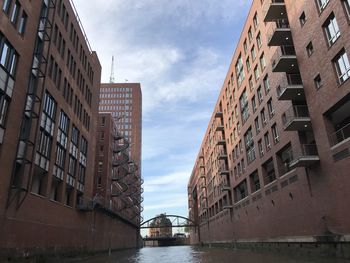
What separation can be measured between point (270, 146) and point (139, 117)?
10653 centimetres

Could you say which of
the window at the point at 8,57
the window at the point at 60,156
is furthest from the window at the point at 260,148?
the window at the point at 8,57

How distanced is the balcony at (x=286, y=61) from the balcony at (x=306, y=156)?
25.6ft

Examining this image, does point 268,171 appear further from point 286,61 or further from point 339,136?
point 339,136

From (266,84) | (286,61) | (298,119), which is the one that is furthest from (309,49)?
(266,84)

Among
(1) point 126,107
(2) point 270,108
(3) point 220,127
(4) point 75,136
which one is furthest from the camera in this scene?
(1) point 126,107

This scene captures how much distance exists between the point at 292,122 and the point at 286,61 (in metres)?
6.26

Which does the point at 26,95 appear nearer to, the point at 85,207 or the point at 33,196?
the point at 33,196

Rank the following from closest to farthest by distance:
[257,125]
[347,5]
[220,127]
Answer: [347,5], [257,125], [220,127]

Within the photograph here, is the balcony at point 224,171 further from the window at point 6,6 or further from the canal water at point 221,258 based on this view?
the window at point 6,6

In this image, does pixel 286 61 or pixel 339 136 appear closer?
pixel 339 136

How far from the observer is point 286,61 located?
29.4m

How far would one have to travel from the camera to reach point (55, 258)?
29.0m

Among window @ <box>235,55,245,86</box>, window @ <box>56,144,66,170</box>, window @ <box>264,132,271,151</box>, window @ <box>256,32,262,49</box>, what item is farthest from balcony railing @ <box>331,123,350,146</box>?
window @ <box>56,144,66,170</box>

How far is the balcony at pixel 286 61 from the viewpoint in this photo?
1149 inches
